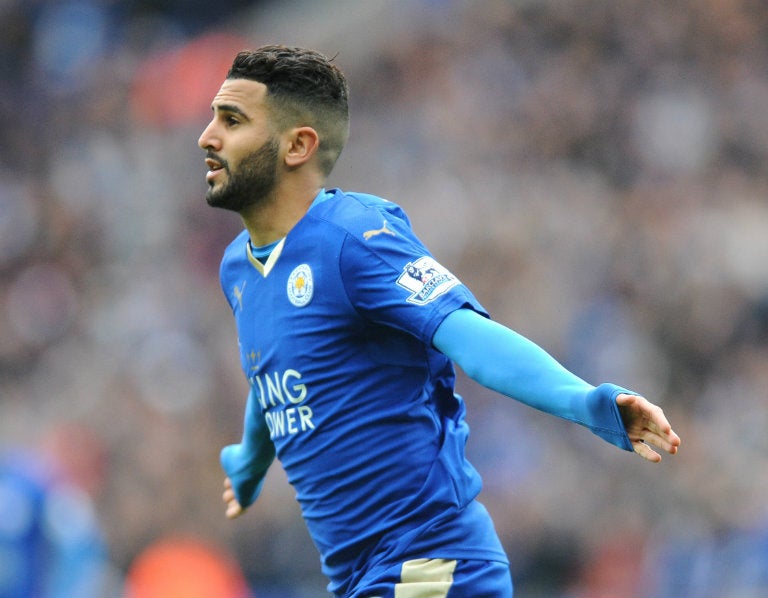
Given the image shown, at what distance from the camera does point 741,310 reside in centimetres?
934

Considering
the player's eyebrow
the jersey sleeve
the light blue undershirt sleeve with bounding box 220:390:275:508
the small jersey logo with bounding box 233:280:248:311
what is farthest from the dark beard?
the light blue undershirt sleeve with bounding box 220:390:275:508

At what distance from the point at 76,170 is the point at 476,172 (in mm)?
4521

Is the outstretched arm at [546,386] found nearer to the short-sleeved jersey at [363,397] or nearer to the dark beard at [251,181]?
the short-sleeved jersey at [363,397]

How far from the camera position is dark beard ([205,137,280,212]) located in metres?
3.81

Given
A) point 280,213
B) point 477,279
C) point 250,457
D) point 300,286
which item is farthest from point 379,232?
point 477,279

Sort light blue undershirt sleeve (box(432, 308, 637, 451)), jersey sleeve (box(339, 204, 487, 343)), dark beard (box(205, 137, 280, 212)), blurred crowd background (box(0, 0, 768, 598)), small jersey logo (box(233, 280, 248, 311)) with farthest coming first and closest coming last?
blurred crowd background (box(0, 0, 768, 598)) < small jersey logo (box(233, 280, 248, 311)) < dark beard (box(205, 137, 280, 212)) < jersey sleeve (box(339, 204, 487, 343)) < light blue undershirt sleeve (box(432, 308, 637, 451))

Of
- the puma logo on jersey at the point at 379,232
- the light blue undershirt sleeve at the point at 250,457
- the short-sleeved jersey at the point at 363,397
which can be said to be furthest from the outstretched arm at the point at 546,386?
the light blue undershirt sleeve at the point at 250,457

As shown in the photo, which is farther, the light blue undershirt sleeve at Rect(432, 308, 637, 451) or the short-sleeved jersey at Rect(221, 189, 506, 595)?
the short-sleeved jersey at Rect(221, 189, 506, 595)

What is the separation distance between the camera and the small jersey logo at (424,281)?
348 cm

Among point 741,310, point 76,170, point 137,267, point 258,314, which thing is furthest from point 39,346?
point 258,314

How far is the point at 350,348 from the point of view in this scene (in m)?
3.66

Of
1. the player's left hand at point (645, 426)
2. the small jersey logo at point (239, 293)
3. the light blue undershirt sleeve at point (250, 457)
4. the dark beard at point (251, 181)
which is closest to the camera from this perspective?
the player's left hand at point (645, 426)

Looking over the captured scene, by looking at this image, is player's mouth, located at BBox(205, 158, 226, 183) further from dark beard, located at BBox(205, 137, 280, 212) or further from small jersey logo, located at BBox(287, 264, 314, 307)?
small jersey logo, located at BBox(287, 264, 314, 307)

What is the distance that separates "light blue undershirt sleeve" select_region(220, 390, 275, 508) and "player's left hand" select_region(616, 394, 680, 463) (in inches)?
58.2
